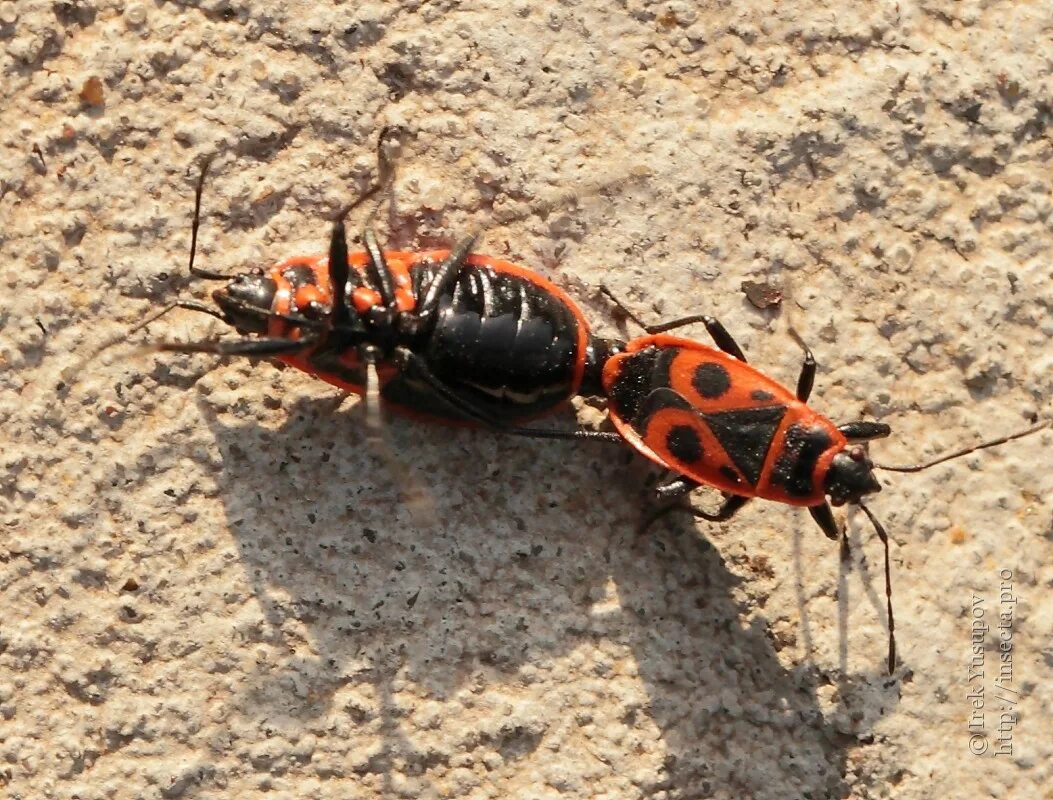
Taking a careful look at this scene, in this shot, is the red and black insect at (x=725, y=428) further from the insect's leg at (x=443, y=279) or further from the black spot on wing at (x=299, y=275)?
the black spot on wing at (x=299, y=275)

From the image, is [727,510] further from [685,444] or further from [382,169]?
[382,169]

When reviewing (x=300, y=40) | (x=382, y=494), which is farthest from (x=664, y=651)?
(x=300, y=40)

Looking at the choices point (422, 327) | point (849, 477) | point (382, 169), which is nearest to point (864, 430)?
point (849, 477)

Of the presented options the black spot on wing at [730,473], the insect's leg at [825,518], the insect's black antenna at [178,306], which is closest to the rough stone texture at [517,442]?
the insect's black antenna at [178,306]

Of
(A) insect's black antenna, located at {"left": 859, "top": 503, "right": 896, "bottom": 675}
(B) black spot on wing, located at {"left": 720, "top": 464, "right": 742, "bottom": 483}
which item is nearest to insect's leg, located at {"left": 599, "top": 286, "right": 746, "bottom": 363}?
(B) black spot on wing, located at {"left": 720, "top": 464, "right": 742, "bottom": 483}

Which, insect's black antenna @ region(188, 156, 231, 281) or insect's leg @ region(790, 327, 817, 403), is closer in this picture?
insect's black antenna @ region(188, 156, 231, 281)

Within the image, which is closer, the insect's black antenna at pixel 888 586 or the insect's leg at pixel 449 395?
the insect's leg at pixel 449 395

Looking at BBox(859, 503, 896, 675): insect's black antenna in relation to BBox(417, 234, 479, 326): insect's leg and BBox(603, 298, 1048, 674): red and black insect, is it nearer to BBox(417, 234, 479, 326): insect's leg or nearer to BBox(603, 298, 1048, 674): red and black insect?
BBox(603, 298, 1048, 674): red and black insect
